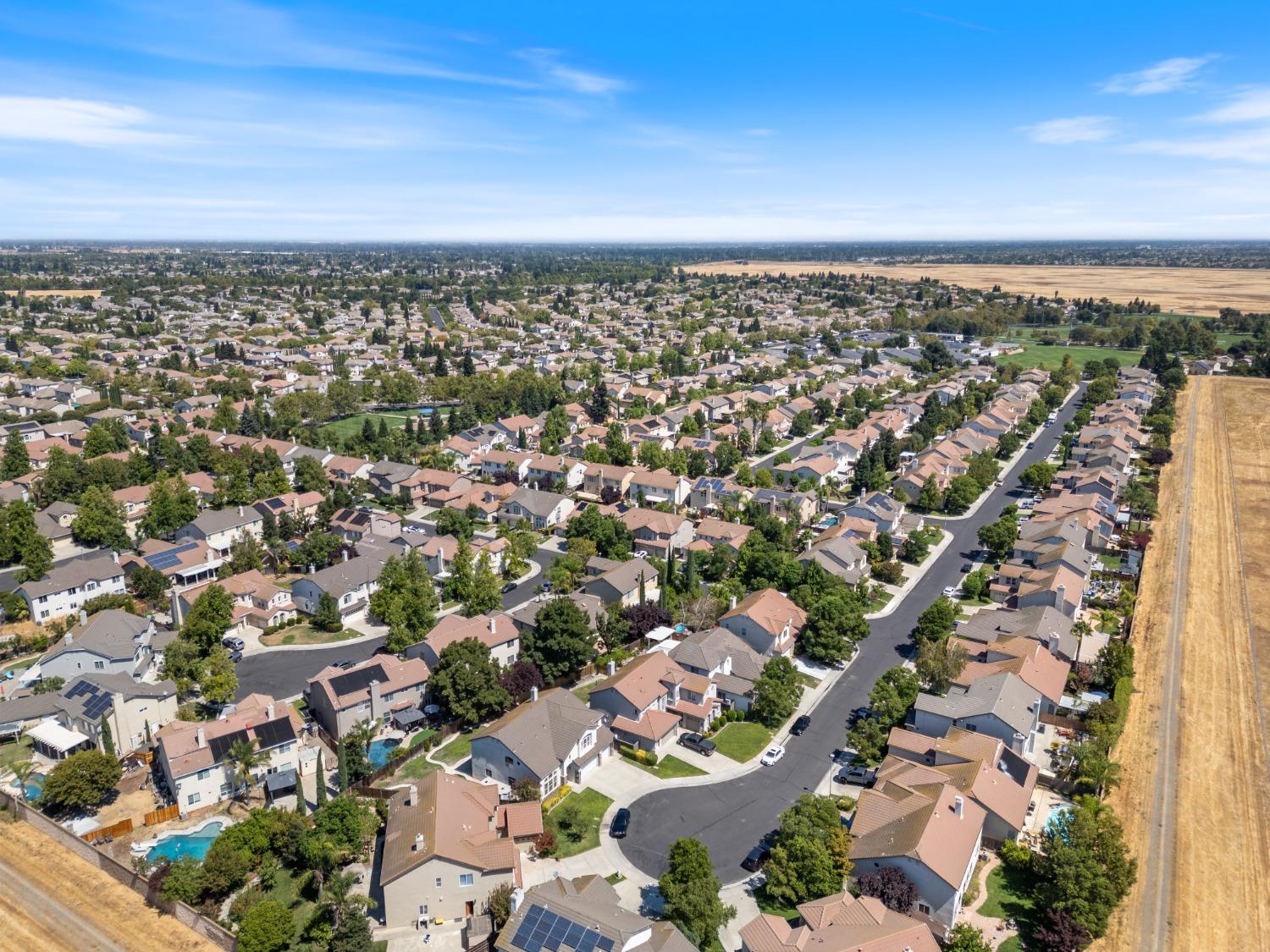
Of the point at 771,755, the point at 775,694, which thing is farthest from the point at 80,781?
the point at 775,694

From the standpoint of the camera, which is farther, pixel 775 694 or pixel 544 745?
pixel 775 694

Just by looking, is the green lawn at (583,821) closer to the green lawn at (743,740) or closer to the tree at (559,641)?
the green lawn at (743,740)

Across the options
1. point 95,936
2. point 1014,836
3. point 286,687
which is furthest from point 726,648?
point 95,936

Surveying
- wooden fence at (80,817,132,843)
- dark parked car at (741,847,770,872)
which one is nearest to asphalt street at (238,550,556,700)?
wooden fence at (80,817,132,843)

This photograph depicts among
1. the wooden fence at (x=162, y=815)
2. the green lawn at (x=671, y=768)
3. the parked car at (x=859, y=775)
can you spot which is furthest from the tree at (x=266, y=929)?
the parked car at (x=859, y=775)

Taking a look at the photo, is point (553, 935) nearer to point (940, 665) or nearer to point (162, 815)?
point (162, 815)

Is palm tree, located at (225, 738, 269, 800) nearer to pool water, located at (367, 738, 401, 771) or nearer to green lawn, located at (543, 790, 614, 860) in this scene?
pool water, located at (367, 738, 401, 771)
